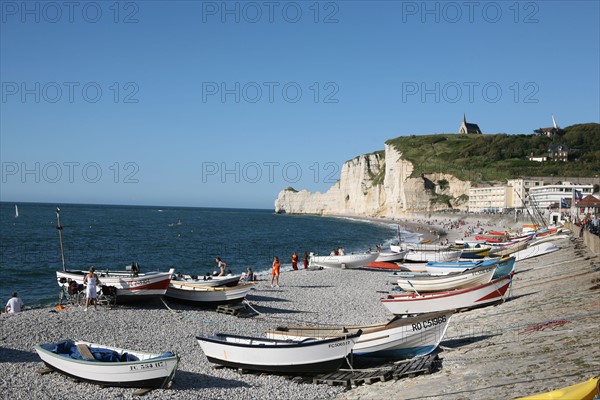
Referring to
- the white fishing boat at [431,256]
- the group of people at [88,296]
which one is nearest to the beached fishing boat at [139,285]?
the group of people at [88,296]

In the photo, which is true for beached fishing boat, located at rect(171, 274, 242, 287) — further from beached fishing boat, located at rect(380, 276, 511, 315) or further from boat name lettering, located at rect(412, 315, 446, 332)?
boat name lettering, located at rect(412, 315, 446, 332)

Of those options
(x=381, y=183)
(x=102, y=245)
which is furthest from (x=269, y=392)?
(x=381, y=183)

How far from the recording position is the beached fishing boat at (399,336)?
14148 millimetres

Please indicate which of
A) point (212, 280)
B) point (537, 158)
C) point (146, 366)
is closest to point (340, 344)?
point (146, 366)

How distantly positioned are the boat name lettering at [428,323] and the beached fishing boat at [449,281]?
30.0ft

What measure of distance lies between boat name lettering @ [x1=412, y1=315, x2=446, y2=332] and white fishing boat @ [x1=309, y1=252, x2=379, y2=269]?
73.9ft

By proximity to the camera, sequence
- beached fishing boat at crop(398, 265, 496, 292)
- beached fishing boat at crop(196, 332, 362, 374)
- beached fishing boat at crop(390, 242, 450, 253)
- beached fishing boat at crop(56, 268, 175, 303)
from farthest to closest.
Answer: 1. beached fishing boat at crop(390, 242, 450, 253)
2. beached fishing boat at crop(398, 265, 496, 292)
3. beached fishing boat at crop(56, 268, 175, 303)
4. beached fishing boat at crop(196, 332, 362, 374)

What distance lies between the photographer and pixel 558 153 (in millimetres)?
141875

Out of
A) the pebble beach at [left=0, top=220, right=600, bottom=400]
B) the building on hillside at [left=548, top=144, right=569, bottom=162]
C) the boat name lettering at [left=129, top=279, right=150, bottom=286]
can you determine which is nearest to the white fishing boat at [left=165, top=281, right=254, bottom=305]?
the pebble beach at [left=0, top=220, right=600, bottom=400]

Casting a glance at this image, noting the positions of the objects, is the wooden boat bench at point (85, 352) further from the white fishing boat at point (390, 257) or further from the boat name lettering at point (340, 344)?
the white fishing boat at point (390, 257)

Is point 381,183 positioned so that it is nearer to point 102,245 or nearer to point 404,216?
point 404,216

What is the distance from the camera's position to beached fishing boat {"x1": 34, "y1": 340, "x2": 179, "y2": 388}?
1211cm

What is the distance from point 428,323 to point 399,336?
2.96 ft

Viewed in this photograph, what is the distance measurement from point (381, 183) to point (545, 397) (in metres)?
155
